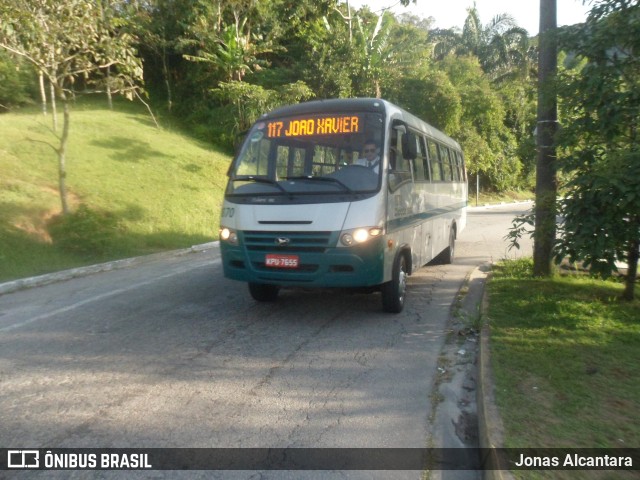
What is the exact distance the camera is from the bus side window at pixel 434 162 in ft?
31.0

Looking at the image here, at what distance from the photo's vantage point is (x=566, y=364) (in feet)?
16.6

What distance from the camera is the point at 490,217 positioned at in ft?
82.1

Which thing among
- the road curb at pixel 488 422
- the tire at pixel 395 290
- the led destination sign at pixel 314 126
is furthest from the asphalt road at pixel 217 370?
the led destination sign at pixel 314 126

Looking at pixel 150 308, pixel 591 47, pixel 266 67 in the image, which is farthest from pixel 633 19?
pixel 266 67

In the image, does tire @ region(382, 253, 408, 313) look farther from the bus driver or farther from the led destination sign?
the led destination sign

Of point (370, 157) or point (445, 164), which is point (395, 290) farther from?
point (445, 164)

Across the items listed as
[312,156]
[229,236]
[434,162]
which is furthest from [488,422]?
[434,162]

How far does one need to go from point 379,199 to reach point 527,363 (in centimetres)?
245

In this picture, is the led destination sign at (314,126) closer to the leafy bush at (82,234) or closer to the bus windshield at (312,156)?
the bus windshield at (312,156)

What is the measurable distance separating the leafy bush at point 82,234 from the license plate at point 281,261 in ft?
24.6

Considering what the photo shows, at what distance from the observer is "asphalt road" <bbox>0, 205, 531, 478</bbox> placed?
13.2ft

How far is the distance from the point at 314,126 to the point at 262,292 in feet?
7.93

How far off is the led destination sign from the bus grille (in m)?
1.46

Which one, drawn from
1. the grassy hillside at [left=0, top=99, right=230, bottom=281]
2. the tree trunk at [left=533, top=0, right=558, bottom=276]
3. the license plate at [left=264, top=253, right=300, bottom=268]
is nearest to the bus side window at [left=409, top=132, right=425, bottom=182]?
the tree trunk at [left=533, top=0, right=558, bottom=276]
